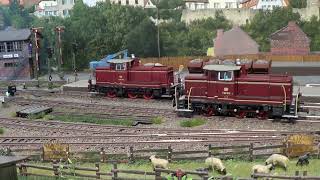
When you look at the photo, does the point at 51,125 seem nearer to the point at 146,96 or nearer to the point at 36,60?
the point at 146,96

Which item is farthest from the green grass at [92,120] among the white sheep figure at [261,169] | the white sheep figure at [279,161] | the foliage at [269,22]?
the foliage at [269,22]

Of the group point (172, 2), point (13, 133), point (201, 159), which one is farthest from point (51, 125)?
point (172, 2)

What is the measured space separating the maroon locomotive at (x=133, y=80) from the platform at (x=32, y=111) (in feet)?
18.2

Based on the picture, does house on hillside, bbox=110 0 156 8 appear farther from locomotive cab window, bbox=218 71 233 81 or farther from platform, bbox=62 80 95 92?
locomotive cab window, bbox=218 71 233 81

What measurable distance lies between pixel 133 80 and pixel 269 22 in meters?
39.1

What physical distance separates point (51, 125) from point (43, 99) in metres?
9.08

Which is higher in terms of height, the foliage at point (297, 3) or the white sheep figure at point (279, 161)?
the foliage at point (297, 3)

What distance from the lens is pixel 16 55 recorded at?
160ft

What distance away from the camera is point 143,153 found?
68.5 feet

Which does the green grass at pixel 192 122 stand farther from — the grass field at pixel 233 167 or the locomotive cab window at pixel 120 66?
the locomotive cab window at pixel 120 66

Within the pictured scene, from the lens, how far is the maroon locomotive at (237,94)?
1031 inches

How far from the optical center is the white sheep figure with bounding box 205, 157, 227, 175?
16986mm

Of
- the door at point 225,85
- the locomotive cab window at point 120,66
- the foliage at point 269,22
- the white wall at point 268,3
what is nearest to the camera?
the door at point 225,85

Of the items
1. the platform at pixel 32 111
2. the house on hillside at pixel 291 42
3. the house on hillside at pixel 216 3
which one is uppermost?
the house on hillside at pixel 216 3
